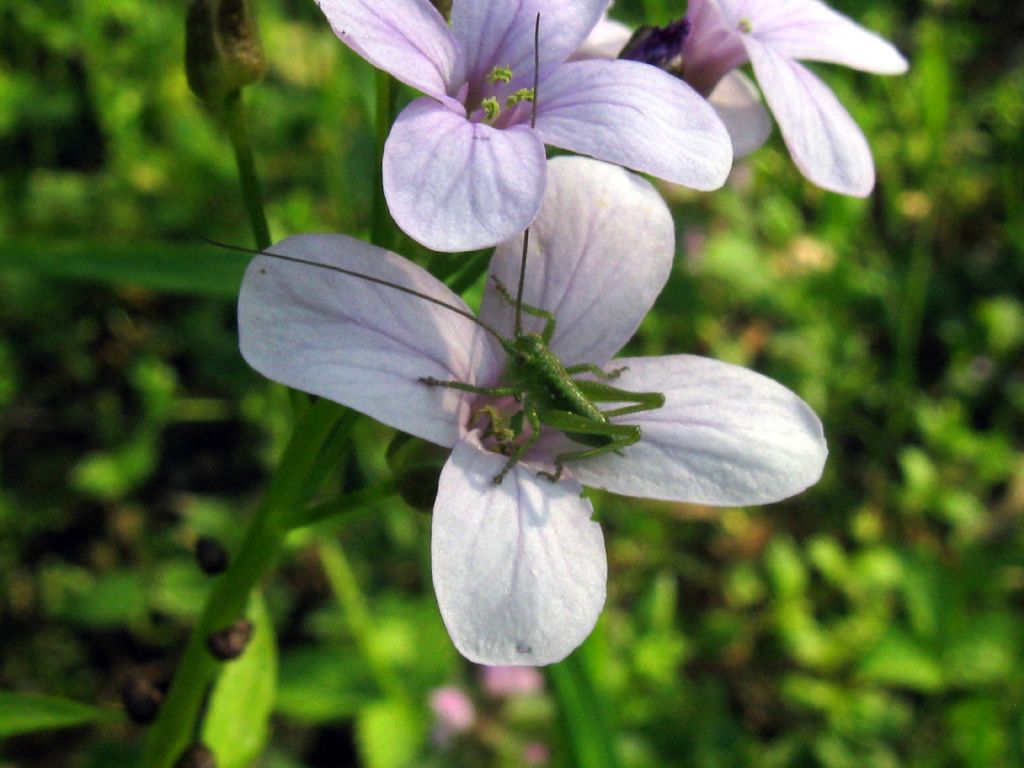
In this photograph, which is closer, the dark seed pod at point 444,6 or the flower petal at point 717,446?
the flower petal at point 717,446

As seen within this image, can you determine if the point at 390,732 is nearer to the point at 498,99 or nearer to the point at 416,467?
the point at 416,467

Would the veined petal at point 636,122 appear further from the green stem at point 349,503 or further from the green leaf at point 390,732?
the green leaf at point 390,732

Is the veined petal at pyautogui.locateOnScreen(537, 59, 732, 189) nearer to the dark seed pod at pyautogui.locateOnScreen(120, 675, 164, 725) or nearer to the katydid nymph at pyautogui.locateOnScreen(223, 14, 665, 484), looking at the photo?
Answer: the katydid nymph at pyautogui.locateOnScreen(223, 14, 665, 484)

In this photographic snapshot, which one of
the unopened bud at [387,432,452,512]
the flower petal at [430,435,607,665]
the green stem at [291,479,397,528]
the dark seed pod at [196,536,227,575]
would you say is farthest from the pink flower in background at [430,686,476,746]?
the flower petal at [430,435,607,665]

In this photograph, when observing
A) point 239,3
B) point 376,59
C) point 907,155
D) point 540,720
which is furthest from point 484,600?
point 907,155

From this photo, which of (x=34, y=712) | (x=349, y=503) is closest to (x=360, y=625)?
(x=34, y=712)

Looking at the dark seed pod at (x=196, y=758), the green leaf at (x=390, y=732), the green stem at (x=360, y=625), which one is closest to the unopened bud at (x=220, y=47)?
the dark seed pod at (x=196, y=758)
